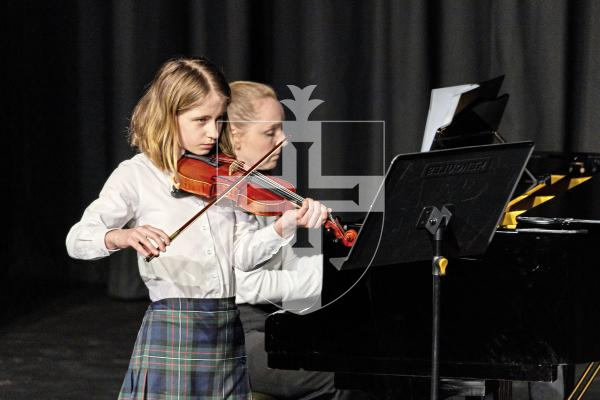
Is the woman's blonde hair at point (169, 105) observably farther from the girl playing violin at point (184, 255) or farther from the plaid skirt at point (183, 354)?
the plaid skirt at point (183, 354)

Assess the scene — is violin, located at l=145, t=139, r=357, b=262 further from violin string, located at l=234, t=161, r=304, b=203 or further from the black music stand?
the black music stand

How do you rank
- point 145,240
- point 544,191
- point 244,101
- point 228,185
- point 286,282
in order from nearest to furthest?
point 145,240 < point 228,185 < point 286,282 < point 244,101 < point 544,191

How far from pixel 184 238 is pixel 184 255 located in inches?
1.6

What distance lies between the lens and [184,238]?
7.12ft

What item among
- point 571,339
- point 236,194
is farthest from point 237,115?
point 571,339

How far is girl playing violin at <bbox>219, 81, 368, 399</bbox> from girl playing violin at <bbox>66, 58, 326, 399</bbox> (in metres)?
0.32

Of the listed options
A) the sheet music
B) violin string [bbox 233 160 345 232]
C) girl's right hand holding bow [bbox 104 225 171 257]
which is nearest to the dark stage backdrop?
the sheet music

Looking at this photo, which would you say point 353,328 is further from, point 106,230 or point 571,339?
point 106,230

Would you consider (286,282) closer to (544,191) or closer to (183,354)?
(183,354)

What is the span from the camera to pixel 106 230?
6.46 ft

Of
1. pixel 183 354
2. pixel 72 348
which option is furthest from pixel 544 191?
pixel 72 348

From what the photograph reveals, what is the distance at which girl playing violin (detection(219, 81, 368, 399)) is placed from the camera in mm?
2566

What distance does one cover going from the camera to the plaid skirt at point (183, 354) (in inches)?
83.4

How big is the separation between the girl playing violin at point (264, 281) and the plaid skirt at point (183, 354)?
0.33m
